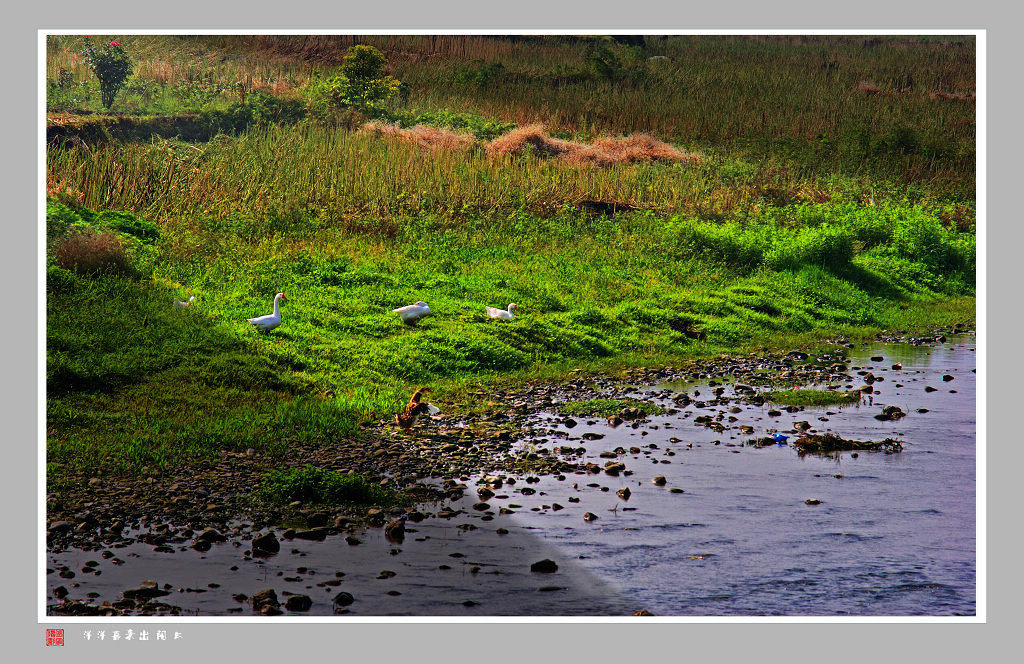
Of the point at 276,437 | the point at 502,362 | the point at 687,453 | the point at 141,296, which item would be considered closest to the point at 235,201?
the point at 141,296

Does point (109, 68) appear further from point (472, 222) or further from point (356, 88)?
point (472, 222)

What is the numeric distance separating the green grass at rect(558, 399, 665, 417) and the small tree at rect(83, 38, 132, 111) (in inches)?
487

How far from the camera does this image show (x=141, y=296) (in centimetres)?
1383

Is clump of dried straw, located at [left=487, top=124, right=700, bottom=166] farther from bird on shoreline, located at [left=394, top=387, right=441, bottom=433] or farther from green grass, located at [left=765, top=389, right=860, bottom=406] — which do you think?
bird on shoreline, located at [left=394, top=387, right=441, bottom=433]

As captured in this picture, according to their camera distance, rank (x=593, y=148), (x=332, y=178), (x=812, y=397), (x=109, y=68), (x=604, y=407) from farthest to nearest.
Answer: (x=593, y=148) → (x=332, y=178) → (x=109, y=68) → (x=812, y=397) → (x=604, y=407)

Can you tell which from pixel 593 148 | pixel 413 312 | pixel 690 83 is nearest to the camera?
pixel 413 312

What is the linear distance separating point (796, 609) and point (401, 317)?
8.68 metres

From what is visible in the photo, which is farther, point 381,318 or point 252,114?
point 252,114

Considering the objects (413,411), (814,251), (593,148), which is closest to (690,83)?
(593,148)

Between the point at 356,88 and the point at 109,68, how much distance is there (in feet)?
16.3

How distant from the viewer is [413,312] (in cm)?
1474

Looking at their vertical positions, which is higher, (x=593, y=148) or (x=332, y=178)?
(x=593, y=148)

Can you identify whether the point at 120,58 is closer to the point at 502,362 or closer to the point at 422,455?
the point at 502,362

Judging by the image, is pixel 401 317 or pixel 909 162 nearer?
pixel 401 317
